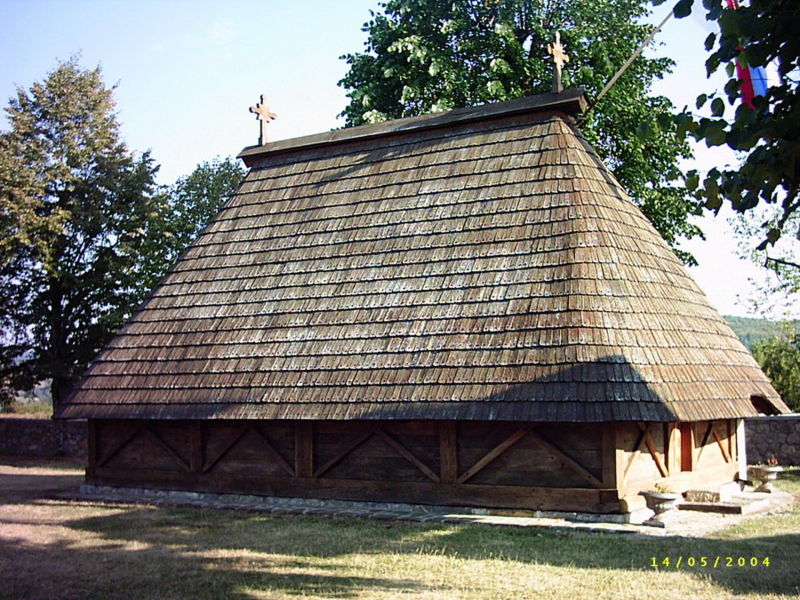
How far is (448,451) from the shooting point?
37.1 feet

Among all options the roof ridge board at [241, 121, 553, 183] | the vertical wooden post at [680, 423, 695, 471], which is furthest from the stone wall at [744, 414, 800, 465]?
the roof ridge board at [241, 121, 553, 183]

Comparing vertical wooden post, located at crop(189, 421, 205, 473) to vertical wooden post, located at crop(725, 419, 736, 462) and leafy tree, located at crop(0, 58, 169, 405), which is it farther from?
leafy tree, located at crop(0, 58, 169, 405)

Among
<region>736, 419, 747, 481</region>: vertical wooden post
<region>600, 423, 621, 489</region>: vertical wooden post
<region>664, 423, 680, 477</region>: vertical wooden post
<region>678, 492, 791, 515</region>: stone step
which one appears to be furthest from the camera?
<region>736, 419, 747, 481</region>: vertical wooden post

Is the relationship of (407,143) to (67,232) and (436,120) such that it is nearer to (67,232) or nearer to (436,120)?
(436,120)

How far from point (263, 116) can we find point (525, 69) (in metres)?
7.58

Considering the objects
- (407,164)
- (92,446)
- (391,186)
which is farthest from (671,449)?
(92,446)

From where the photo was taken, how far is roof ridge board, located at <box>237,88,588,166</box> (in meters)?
13.0

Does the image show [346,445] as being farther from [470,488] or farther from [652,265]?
[652,265]

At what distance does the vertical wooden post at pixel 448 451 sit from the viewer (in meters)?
11.2

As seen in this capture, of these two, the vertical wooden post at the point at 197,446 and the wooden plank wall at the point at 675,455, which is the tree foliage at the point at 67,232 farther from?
the wooden plank wall at the point at 675,455

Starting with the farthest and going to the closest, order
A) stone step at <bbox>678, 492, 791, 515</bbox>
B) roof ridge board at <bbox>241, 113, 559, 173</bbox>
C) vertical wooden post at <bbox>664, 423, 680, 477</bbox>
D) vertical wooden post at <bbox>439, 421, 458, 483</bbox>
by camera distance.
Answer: roof ridge board at <bbox>241, 113, 559, 173</bbox> → vertical wooden post at <bbox>664, 423, 680, 477</bbox> → vertical wooden post at <bbox>439, 421, 458, 483</bbox> → stone step at <bbox>678, 492, 791, 515</bbox>

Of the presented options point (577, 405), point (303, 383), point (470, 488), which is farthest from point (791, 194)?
point (303, 383)

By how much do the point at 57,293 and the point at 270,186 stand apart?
1223 cm

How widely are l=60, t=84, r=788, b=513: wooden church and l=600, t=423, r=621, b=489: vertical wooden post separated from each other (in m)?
0.03
